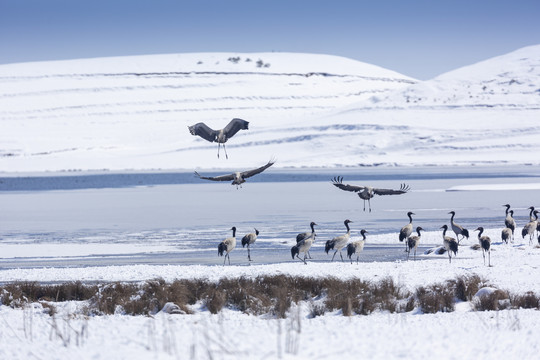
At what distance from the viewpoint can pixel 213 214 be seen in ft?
112

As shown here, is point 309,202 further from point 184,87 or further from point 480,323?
point 184,87

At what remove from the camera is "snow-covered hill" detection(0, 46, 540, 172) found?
79250 mm

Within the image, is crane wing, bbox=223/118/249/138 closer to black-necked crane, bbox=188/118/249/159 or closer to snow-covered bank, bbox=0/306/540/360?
black-necked crane, bbox=188/118/249/159

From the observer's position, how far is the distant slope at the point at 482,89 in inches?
3550

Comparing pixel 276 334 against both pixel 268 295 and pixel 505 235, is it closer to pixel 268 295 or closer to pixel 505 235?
pixel 268 295

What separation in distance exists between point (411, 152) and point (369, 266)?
60.0 m

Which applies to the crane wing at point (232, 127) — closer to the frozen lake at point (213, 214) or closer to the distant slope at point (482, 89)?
the frozen lake at point (213, 214)

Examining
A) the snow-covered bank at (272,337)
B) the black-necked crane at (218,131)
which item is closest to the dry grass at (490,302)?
the snow-covered bank at (272,337)

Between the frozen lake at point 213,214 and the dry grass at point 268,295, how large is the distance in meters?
5.26

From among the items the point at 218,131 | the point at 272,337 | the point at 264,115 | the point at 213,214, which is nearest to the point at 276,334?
the point at 272,337

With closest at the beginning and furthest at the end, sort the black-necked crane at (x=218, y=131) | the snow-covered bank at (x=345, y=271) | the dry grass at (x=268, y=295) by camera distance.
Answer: the dry grass at (x=268, y=295) < the snow-covered bank at (x=345, y=271) < the black-necked crane at (x=218, y=131)

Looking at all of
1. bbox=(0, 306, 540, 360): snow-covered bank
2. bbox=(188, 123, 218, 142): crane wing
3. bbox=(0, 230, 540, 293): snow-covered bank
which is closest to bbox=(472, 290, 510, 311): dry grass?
bbox=(0, 306, 540, 360): snow-covered bank

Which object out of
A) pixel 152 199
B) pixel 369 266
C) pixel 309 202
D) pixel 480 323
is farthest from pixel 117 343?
pixel 152 199

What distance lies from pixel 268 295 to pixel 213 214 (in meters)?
18.9
